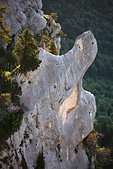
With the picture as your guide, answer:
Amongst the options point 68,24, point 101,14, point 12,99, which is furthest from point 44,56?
point 101,14

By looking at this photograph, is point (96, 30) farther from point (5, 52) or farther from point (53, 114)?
point (53, 114)

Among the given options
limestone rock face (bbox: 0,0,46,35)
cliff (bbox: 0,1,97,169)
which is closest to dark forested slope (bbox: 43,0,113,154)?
cliff (bbox: 0,1,97,169)

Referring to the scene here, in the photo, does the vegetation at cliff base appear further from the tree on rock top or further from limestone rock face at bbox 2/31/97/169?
limestone rock face at bbox 2/31/97/169

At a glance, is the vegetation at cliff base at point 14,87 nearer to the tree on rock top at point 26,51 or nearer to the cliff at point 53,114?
the tree on rock top at point 26,51

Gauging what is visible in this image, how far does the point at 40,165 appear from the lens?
21.4 metres

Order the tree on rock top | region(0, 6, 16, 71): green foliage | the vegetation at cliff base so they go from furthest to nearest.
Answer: region(0, 6, 16, 71): green foliage < the tree on rock top < the vegetation at cliff base

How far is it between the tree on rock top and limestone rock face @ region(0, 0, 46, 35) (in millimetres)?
8278

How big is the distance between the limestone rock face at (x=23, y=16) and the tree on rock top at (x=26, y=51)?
8278 millimetres

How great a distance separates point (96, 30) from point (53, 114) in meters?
104

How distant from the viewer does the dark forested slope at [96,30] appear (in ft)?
270

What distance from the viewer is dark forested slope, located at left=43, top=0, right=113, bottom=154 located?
82375 mm

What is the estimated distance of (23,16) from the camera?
92.3 ft

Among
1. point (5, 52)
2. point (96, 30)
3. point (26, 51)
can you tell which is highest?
point (26, 51)

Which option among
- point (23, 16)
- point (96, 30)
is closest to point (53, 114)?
point (23, 16)
